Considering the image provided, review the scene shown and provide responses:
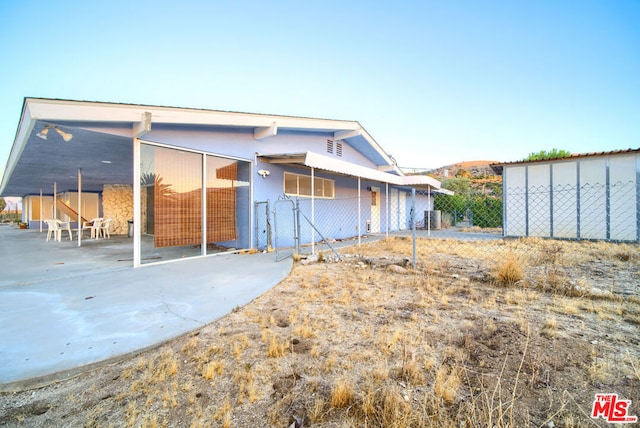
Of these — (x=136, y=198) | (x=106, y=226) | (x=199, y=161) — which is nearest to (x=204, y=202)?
(x=199, y=161)

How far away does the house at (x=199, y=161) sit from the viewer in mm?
5207

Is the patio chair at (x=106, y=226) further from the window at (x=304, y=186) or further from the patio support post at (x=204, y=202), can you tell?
the window at (x=304, y=186)

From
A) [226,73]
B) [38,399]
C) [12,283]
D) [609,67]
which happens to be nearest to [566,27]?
[609,67]

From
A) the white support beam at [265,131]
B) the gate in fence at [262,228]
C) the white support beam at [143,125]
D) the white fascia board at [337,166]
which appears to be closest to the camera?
the white support beam at [143,125]

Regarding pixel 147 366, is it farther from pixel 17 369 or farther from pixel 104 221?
pixel 104 221

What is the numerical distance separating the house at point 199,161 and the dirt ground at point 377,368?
12.8 ft

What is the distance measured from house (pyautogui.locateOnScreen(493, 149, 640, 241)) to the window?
691 cm

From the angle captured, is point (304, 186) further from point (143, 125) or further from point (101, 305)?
point (101, 305)

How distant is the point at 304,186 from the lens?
32.0 ft

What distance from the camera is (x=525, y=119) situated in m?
16.7

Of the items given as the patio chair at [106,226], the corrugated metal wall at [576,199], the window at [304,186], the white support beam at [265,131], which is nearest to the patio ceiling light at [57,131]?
the white support beam at [265,131]

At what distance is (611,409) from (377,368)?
4.72ft

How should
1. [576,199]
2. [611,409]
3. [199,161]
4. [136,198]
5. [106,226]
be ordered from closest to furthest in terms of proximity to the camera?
[611,409] → [136,198] → [199,161] → [576,199] → [106,226]

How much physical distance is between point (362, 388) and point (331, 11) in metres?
12.6
